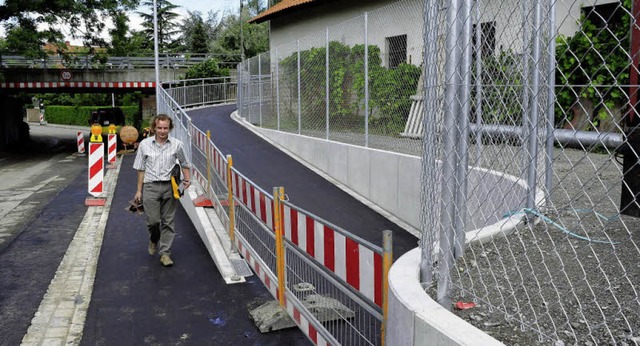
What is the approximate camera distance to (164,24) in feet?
218

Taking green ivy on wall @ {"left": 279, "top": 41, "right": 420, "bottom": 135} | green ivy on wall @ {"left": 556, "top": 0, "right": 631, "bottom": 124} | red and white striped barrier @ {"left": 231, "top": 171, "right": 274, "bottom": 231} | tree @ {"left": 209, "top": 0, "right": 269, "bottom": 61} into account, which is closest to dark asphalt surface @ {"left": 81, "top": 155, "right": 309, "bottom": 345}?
red and white striped barrier @ {"left": 231, "top": 171, "right": 274, "bottom": 231}

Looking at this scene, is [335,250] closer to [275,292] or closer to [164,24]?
[275,292]

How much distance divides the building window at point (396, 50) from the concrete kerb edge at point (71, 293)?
18.5 feet

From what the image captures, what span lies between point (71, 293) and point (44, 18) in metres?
25.3

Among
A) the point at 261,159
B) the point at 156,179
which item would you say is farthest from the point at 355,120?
the point at 156,179

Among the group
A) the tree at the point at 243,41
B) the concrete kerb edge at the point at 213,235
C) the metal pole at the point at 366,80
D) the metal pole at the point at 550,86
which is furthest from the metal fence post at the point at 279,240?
the tree at the point at 243,41

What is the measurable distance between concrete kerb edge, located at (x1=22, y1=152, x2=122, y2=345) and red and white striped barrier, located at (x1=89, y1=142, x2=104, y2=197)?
6.57ft

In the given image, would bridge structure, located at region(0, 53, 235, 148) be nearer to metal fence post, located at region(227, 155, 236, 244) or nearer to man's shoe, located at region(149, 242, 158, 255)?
man's shoe, located at region(149, 242, 158, 255)

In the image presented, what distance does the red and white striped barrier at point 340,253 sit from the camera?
3.20 m

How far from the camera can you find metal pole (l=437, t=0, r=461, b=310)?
2984mm

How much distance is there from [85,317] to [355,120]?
22.3 feet

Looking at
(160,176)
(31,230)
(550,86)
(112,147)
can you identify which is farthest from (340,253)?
(112,147)

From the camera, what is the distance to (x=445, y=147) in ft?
10.2

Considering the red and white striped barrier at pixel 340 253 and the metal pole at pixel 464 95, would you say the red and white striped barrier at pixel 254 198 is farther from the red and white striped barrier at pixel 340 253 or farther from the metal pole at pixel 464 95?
the metal pole at pixel 464 95
